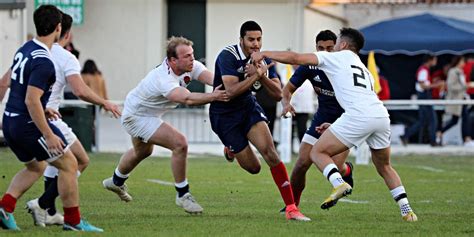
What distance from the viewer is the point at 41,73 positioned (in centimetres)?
1020

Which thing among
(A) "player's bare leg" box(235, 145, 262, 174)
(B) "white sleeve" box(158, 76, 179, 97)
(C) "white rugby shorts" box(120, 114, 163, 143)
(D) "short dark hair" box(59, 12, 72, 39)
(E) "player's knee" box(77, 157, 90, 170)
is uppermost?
(D) "short dark hair" box(59, 12, 72, 39)

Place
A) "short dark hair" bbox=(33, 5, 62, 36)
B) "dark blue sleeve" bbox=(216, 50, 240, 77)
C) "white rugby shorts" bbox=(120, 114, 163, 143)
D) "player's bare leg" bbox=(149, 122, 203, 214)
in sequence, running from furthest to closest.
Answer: "white rugby shorts" bbox=(120, 114, 163, 143) → "player's bare leg" bbox=(149, 122, 203, 214) → "dark blue sleeve" bbox=(216, 50, 240, 77) → "short dark hair" bbox=(33, 5, 62, 36)

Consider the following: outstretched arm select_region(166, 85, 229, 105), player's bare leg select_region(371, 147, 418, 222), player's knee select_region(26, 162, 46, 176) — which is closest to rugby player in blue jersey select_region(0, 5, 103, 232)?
player's knee select_region(26, 162, 46, 176)

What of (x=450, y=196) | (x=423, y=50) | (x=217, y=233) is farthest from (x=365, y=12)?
(x=217, y=233)

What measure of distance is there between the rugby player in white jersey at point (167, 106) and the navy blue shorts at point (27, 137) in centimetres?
206

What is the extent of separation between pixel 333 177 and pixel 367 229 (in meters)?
0.68

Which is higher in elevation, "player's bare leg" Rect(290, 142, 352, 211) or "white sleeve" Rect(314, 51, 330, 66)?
"white sleeve" Rect(314, 51, 330, 66)

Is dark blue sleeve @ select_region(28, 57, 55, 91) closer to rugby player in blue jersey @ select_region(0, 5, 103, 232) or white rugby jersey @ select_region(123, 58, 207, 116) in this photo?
rugby player in blue jersey @ select_region(0, 5, 103, 232)

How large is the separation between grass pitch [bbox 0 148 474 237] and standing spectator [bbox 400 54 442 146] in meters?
5.03

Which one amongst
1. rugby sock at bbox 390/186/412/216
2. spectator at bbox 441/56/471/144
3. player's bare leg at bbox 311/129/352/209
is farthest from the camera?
spectator at bbox 441/56/471/144

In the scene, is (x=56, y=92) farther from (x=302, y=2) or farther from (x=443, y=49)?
(x=302, y=2)

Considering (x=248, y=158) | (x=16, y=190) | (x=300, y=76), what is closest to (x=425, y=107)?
(x=300, y=76)

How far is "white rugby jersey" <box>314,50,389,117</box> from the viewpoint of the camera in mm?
11805

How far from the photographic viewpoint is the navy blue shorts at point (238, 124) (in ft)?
41.2
